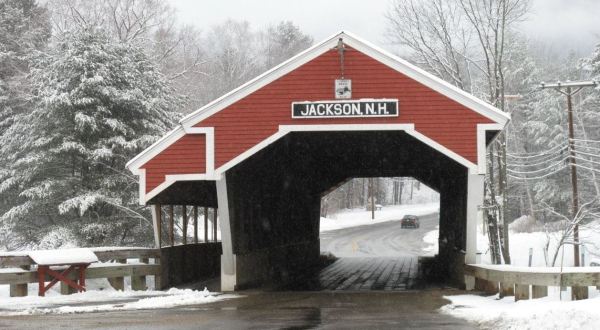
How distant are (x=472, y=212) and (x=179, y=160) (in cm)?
599

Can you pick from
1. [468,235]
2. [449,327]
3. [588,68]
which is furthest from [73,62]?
[588,68]

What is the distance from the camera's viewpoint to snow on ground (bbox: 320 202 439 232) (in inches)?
2576

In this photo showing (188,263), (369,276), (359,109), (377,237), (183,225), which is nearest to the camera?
(359,109)

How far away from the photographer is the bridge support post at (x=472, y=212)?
14.8m

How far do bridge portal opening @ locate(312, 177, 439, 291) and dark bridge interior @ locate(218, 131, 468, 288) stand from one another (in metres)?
1.28

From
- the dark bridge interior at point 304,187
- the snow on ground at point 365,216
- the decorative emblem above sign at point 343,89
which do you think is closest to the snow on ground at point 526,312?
the decorative emblem above sign at point 343,89

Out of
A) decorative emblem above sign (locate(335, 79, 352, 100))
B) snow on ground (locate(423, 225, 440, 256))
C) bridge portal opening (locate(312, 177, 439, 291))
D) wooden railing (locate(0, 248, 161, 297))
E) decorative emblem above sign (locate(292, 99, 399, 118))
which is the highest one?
decorative emblem above sign (locate(335, 79, 352, 100))

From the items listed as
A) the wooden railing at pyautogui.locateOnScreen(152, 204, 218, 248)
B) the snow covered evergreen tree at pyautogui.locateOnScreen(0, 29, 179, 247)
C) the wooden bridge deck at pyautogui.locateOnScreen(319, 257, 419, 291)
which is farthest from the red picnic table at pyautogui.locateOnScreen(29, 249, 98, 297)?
the snow covered evergreen tree at pyautogui.locateOnScreen(0, 29, 179, 247)

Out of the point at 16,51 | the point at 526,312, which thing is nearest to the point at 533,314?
the point at 526,312

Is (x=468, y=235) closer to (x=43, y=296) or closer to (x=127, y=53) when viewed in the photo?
(x=43, y=296)

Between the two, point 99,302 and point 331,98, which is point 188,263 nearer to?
point 99,302

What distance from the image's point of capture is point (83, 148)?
2483 cm

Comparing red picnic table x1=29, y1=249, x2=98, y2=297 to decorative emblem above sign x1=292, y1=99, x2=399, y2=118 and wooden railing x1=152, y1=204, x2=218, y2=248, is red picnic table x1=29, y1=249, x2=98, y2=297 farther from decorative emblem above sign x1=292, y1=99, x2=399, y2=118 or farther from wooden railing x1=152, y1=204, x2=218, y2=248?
decorative emblem above sign x1=292, y1=99, x2=399, y2=118

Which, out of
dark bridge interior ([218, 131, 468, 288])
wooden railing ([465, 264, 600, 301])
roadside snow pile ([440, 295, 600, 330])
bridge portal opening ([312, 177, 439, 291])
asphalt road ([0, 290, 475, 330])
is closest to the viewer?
roadside snow pile ([440, 295, 600, 330])
